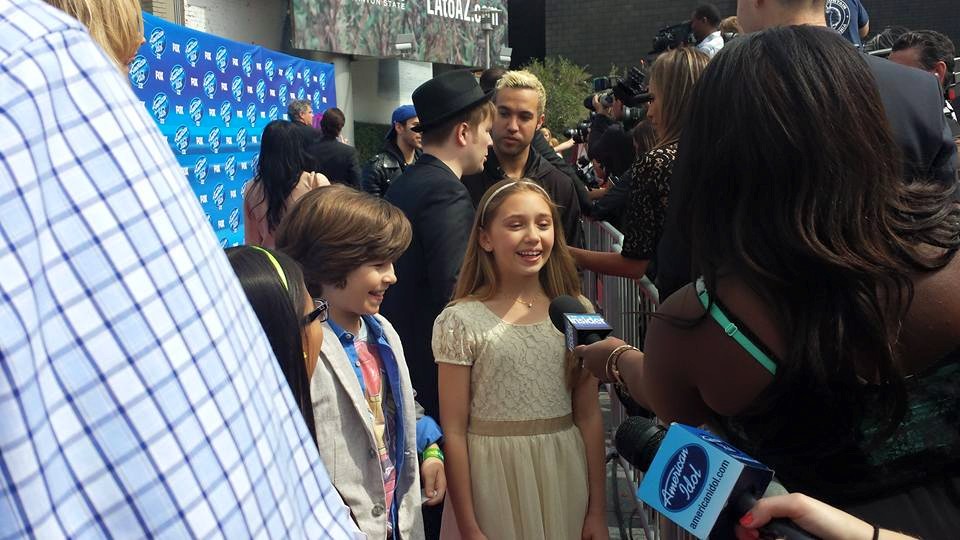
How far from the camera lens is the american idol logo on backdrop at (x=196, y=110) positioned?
8.55m

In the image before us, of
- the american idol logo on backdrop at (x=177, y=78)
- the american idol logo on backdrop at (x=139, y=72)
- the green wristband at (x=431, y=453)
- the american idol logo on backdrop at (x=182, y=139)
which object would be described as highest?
the american idol logo on backdrop at (x=139, y=72)

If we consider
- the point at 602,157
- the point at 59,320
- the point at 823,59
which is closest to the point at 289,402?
the point at 59,320

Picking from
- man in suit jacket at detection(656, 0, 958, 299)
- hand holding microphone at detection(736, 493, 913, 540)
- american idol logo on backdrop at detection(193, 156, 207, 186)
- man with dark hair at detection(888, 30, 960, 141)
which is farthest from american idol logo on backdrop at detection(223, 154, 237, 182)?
hand holding microphone at detection(736, 493, 913, 540)

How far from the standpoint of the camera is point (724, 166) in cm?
157

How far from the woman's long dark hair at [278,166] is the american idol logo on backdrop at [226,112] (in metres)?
3.88

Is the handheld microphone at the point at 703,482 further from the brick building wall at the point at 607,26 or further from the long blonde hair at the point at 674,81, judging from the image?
the brick building wall at the point at 607,26

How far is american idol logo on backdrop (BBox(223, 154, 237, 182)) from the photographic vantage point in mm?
9477

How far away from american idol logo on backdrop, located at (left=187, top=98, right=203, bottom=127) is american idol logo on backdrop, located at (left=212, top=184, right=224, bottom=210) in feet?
2.44

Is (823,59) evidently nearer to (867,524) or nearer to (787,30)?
(787,30)

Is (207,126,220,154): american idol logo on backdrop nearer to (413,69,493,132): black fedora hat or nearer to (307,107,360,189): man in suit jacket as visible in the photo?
(307,107,360,189): man in suit jacket

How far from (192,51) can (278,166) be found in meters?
3.42

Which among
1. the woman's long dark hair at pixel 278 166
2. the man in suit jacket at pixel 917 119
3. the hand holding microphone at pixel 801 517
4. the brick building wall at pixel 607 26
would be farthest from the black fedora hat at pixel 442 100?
the brick building wall at pixel 607 26

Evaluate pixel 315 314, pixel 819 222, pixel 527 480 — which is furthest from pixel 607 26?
pixel 819 222

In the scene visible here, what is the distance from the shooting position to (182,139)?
8.36m
